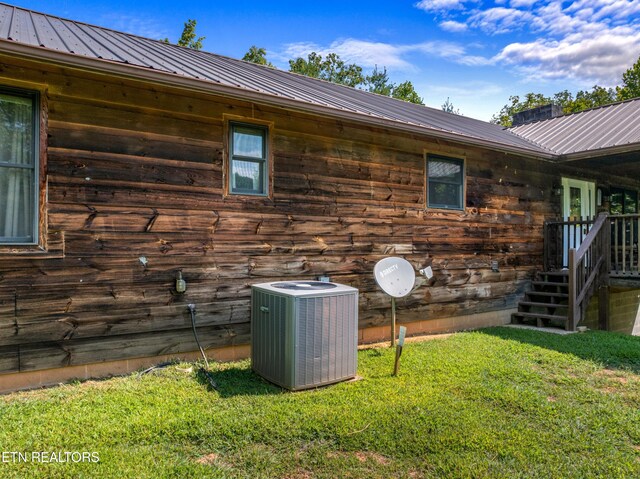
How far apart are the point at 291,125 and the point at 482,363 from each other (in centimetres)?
366

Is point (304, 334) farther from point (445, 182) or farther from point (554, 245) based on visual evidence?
point (554, 245)

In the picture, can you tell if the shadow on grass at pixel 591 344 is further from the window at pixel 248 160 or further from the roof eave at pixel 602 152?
the window at pixel 248 160

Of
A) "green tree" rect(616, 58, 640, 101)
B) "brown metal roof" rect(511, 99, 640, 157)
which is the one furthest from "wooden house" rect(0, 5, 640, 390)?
"green tree" rect(616, 58, 640, 101)

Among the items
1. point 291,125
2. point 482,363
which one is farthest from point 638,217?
point 291,125

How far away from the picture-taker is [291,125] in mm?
5395

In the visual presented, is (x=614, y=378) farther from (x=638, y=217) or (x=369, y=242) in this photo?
(x=638, y=217)

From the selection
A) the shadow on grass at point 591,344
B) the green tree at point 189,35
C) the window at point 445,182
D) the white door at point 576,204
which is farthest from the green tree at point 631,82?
the shadow on grass at point 591,344

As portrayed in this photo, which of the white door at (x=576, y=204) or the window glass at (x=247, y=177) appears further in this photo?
the white door at (x=576, y=204)

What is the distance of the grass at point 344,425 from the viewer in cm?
258

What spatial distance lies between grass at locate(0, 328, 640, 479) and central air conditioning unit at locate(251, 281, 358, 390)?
0.16 m

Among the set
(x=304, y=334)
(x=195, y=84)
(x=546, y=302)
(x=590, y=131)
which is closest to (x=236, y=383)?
(x=304, y=334)

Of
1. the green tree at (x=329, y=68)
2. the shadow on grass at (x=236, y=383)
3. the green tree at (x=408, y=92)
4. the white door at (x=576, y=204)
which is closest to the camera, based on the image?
the shadow on grass at (x=236, y=383)

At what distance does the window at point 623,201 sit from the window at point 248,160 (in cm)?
962

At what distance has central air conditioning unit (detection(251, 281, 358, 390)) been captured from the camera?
383 cm
